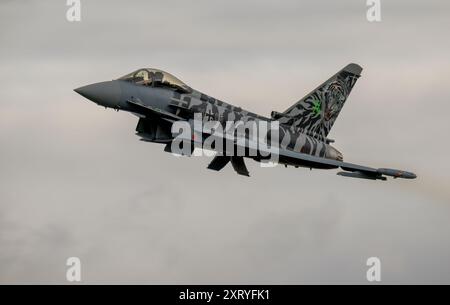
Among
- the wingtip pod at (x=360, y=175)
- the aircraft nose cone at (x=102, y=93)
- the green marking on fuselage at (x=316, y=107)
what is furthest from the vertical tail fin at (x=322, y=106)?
the aircraft nose cone at (x=102, y=93)

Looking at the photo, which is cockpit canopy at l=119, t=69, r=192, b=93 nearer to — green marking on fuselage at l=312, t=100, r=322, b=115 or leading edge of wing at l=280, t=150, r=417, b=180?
leading edge of wing at l=280, t=150, r=417, b=180

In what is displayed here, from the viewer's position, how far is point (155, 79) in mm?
54938

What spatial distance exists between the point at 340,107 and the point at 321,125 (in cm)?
211

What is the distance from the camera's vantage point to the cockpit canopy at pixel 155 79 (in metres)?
54.8

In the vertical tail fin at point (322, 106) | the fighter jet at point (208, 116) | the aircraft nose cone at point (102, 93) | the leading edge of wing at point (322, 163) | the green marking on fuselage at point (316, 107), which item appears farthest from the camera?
the green marking on fuselage at point (316, 107)

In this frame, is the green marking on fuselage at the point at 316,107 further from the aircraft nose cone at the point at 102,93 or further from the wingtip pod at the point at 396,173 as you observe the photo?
the aircraft nose cone at the point at 102,93

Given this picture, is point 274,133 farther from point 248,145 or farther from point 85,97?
point 85,97

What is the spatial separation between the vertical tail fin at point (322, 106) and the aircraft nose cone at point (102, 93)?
28.9 feet

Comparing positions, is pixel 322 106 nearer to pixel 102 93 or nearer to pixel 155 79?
pixel 155 79

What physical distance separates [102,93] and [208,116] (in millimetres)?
4865

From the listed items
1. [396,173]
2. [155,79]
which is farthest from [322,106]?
[155,79]

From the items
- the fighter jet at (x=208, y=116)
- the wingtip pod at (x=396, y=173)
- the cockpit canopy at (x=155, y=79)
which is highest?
the cockpit canopy at (x=155, y=79)

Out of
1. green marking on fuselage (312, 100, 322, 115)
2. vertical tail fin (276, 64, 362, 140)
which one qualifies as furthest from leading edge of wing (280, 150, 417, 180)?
green marking on fuselage (312, 100, 322, 115)

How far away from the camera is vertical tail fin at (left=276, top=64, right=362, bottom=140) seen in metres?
59.8
